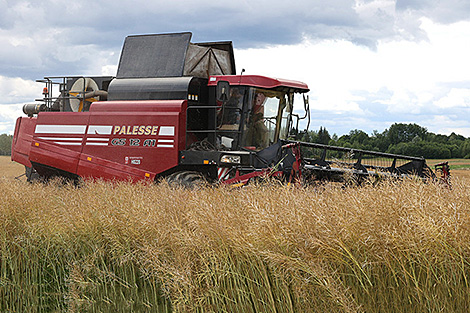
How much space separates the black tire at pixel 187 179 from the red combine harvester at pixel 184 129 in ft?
0.06

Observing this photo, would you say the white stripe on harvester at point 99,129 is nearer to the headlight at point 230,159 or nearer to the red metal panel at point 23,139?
the red metal panel at point 23,139

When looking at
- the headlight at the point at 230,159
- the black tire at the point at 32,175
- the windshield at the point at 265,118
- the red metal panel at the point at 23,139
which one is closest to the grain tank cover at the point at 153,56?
the windshield at the point at 265,118

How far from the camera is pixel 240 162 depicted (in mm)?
9062

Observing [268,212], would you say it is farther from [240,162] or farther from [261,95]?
[261,95]

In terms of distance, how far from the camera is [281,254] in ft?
11.5

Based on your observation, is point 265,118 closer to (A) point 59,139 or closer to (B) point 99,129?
(B) point 99,129

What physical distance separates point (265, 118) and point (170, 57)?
2.43 metres

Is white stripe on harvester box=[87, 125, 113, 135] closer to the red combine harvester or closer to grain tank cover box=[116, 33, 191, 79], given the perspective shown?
the red combine harvester

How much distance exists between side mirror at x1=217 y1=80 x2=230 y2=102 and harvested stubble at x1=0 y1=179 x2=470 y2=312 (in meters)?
4.13

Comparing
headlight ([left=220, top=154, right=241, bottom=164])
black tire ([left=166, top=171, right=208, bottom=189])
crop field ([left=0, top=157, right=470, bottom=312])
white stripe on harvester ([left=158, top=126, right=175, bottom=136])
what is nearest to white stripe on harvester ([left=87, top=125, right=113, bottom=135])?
white stripe on harvester ([left=158, top=126, right=175, bottom=136])

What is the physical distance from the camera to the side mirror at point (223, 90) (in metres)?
9.05

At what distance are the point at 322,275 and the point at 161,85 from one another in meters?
7.40

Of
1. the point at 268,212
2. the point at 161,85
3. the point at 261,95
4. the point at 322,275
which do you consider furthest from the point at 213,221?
the point at 161,85

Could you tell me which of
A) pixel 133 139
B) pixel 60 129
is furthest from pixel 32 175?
pixel 133 139
